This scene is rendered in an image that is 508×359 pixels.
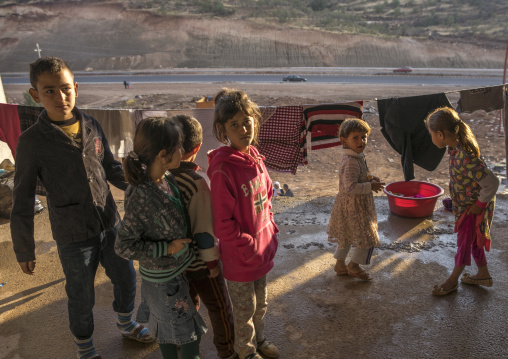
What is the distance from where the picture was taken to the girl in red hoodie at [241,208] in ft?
8.04

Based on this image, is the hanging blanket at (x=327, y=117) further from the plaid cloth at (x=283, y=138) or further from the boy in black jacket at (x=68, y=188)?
the boy in black jacket at (x=68, y=188)

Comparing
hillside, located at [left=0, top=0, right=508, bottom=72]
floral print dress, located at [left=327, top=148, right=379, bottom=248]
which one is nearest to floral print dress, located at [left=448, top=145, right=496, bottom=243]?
floral print dress, located at [left=327, top=148, right=379, bottom=248]

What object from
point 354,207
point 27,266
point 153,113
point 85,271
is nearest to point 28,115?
point 153,113

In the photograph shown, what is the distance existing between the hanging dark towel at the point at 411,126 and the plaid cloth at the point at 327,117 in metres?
0.32

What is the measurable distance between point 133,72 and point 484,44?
3484cm

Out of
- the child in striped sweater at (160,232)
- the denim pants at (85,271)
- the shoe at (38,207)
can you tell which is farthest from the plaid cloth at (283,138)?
the shoe at (38,207)

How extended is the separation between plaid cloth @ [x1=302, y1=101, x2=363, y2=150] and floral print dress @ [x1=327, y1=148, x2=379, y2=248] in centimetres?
84

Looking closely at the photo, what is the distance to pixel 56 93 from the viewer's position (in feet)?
8.21

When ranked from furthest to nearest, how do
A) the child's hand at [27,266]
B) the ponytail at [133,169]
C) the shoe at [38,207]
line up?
the shoe at [38,207] → the child's hand at [27,266] → the ponytail at [133,169]

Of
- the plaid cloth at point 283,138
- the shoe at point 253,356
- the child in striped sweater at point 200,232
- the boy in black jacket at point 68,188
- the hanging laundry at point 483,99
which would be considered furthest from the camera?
the hanging laundry at point 483,99

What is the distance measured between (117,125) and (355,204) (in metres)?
2.84

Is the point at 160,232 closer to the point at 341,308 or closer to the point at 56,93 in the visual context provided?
the point at 56,93

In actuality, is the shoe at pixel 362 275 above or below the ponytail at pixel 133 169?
below

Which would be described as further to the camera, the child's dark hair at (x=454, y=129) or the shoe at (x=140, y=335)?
the child's dark hair at (x=454, y=129)
